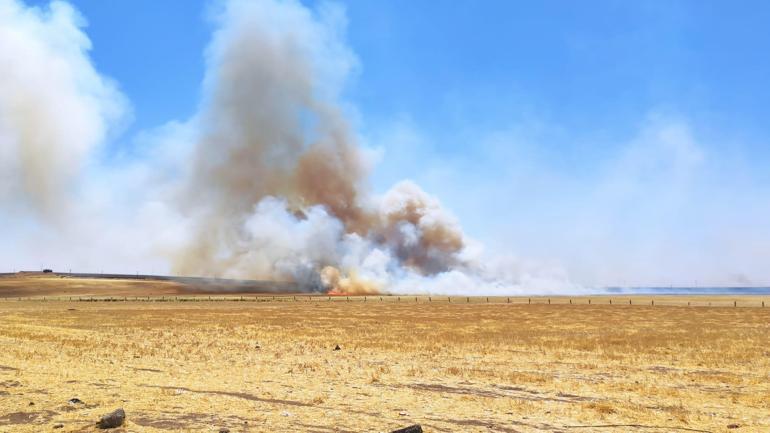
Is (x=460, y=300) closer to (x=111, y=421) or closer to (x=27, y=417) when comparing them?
(x=27, y=417)

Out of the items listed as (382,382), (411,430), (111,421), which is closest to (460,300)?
(382,382)

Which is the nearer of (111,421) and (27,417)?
(111,421)

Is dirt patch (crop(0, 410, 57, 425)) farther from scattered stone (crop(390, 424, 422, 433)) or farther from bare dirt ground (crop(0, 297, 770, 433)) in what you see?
scattered stone (crop(390, 424, 422, 433))

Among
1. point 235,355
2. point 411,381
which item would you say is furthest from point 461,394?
point 235,355

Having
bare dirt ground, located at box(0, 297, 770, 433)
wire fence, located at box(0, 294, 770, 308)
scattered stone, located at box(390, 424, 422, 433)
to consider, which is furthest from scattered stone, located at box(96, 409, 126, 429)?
wire fence, located at box(0, 294, 770, 308)

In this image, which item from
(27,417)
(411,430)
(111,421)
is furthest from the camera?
(27,417)

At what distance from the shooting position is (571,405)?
62.8 feet

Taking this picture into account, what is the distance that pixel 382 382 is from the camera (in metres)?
23.6

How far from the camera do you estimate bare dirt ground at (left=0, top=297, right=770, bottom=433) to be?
16297mm

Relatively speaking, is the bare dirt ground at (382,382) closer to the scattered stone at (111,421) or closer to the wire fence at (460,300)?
the scattered stone at (111,421)

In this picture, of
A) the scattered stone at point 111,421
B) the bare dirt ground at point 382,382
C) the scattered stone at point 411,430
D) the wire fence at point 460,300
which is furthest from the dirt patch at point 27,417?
the wire fence at point 460,300

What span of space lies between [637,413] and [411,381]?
9273mm

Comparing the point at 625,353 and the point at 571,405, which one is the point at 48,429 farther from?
the point at 625,353

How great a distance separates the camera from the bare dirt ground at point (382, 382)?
53.5 ft
